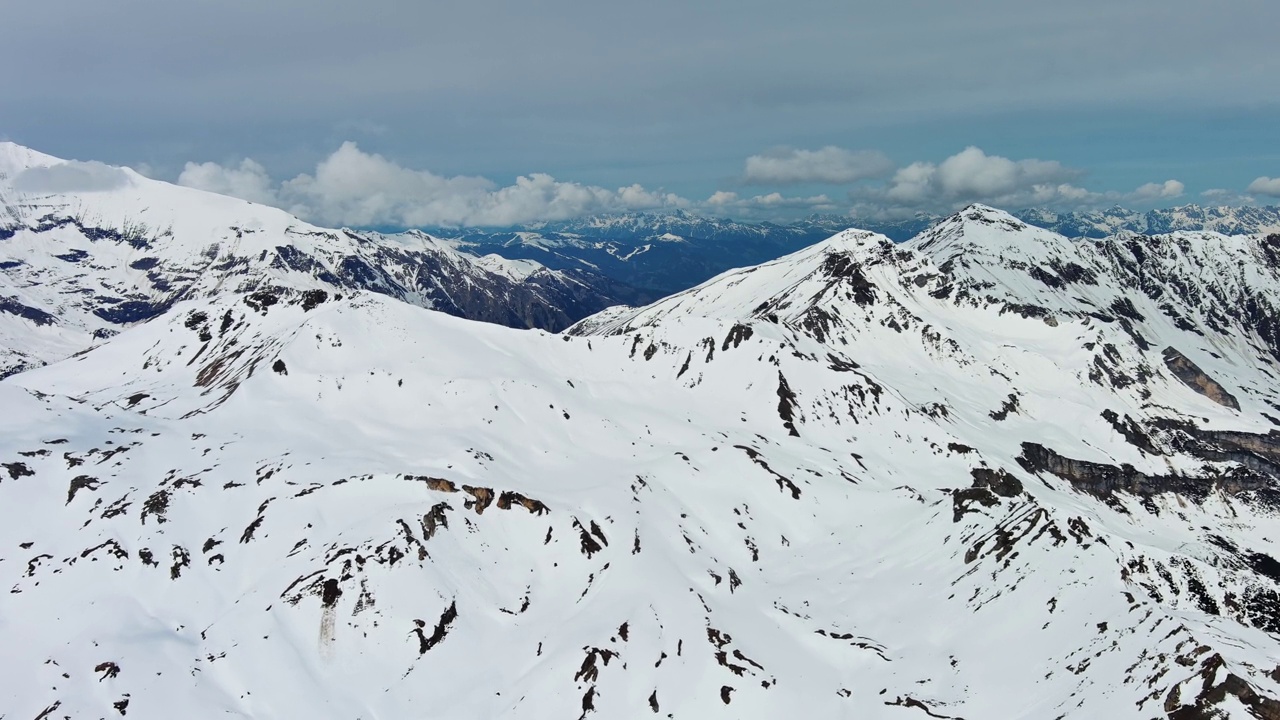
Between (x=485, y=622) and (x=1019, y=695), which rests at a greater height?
(x=1019, y=695)

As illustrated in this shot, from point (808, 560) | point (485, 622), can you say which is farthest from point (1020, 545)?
point (485, 622)

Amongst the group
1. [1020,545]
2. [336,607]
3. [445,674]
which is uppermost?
[1020,545]

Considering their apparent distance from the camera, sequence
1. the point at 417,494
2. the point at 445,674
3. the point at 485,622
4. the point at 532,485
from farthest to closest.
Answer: the point at 532,485
the point at 417,494
the point at 485,622
the point at 445,674

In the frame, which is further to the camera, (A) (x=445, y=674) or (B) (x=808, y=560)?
(B) (x=808, y=560)

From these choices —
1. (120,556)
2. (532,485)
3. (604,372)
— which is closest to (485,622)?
(532,485)

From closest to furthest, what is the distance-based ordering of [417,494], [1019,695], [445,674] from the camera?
[1019,695] → [445,674] → [417,494]

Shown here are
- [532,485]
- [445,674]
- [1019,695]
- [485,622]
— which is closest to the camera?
[1019,695]

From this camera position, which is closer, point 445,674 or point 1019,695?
point 1019,695

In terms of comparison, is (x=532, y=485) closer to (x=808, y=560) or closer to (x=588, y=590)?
(x=588, y=590)

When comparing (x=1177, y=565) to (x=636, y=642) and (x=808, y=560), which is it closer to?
(x=808, y=560)
